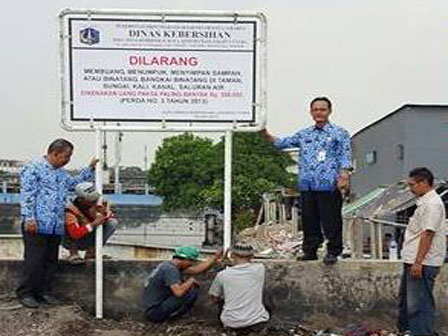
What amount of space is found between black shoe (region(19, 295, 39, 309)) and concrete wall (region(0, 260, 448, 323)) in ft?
1.28

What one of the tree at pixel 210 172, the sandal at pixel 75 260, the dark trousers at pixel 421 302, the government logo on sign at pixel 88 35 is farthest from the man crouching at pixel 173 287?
the tree at pixel 210 172

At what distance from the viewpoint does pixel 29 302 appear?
7.76 m

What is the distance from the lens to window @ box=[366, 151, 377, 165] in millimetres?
37369

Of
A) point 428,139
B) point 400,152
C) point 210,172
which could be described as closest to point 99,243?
point 428,139

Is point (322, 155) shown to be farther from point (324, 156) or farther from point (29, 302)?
Answer: point (29, 302)

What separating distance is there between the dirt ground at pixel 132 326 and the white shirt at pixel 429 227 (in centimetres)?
105

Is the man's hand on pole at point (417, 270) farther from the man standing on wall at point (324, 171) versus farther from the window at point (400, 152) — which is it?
the window at point (400, 152)

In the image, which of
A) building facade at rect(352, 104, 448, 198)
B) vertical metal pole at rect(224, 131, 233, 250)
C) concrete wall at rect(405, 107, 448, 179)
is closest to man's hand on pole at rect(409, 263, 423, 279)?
vertical metal pole at rect(224, 131, 233, 250)

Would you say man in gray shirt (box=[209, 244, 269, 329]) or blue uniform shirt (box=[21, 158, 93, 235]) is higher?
blue uniform shirt (box=[21, 158, 93, 235])

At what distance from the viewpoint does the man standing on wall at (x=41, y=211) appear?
7.65 meters

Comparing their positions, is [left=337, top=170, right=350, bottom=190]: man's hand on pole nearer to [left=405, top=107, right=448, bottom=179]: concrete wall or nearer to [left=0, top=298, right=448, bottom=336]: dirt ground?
[left=0, top=298, right=448, bottom=336]: dirt ground

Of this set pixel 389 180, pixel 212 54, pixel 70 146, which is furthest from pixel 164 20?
pixel 389 180

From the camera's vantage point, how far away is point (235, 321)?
7395 millimetres

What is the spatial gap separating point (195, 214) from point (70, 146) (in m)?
46.8
